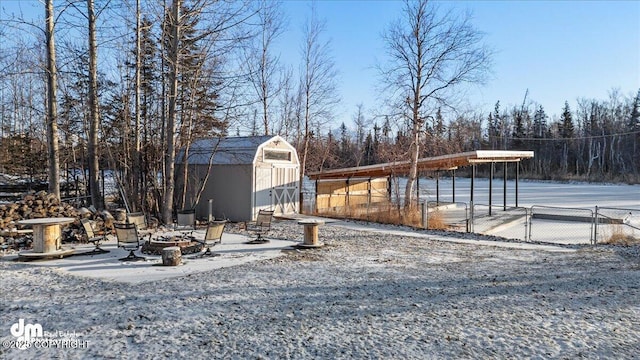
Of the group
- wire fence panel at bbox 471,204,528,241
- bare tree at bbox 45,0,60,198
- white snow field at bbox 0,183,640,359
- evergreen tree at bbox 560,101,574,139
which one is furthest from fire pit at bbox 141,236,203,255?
evergreen tree at bbox 560,101,574,139

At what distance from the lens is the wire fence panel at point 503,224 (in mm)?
16203

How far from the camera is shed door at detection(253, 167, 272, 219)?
16141 mm

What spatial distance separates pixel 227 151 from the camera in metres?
16.8

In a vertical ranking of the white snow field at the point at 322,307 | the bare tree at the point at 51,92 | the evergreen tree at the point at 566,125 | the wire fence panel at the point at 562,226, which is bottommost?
the wire fence panel at the point at 562,226

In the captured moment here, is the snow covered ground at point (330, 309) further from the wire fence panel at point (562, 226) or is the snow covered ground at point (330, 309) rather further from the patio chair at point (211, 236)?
the wire fence panel at point (562, 226)

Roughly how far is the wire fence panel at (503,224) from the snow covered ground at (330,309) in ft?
22.9

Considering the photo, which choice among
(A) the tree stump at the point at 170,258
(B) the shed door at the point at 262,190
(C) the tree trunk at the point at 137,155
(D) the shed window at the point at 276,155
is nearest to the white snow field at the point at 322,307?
(A) the tree stump at the point at 170,258

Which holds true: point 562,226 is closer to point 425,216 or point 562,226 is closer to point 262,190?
point 425,216

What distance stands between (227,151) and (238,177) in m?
1.29

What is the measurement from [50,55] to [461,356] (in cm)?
1336

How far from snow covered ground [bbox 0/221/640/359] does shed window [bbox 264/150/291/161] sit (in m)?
8.03

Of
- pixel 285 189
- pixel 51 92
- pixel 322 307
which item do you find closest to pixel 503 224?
pixel 285 189

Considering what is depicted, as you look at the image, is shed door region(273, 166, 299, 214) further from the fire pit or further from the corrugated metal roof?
the fire pit

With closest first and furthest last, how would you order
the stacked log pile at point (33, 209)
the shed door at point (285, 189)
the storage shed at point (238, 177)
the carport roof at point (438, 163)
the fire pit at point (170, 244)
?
the fire pit at point (170, 244) → the stacked log pile at point (33, 209) → the storage shed at point (238, 177) → the shed door at point (285, 189) → the carport roof at point (438, 163)
